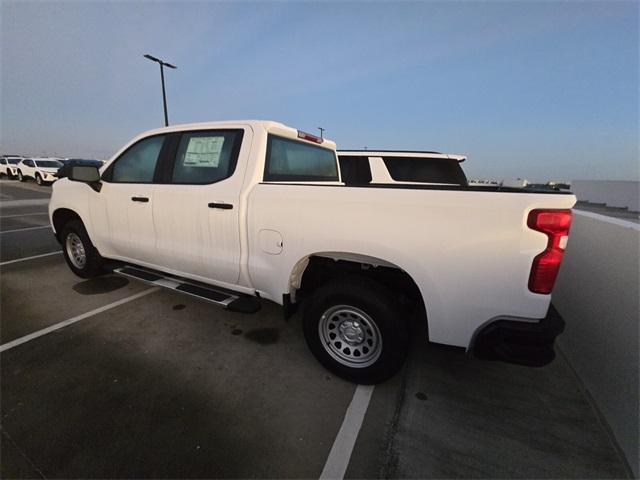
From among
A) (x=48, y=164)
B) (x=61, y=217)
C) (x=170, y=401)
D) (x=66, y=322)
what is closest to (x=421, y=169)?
(x=170, y=401)

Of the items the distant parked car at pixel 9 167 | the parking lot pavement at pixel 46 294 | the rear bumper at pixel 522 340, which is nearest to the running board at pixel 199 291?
the parking lot pavement at pixel 46 294

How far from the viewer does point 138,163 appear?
11.1ft

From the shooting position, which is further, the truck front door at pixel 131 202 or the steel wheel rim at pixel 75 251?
the steel wheel rim at pixel 75 251

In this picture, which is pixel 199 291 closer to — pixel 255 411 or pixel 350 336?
pixel 255 411

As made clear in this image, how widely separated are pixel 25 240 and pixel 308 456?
26.7 feet

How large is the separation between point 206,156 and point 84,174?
172cm

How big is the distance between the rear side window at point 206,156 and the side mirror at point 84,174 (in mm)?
1246

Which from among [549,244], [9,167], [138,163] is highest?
[138,163]

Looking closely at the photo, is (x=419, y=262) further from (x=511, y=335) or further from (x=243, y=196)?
(x=243, y=196)

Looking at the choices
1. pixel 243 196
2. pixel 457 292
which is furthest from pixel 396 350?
pixel 243 196

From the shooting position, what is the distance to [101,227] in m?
3.70

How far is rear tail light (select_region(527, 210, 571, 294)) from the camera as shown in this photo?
1.64 m

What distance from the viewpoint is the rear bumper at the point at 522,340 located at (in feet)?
5.71

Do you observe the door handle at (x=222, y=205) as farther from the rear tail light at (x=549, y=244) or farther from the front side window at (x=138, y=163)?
the rear tail light at (x=549, y=244)
